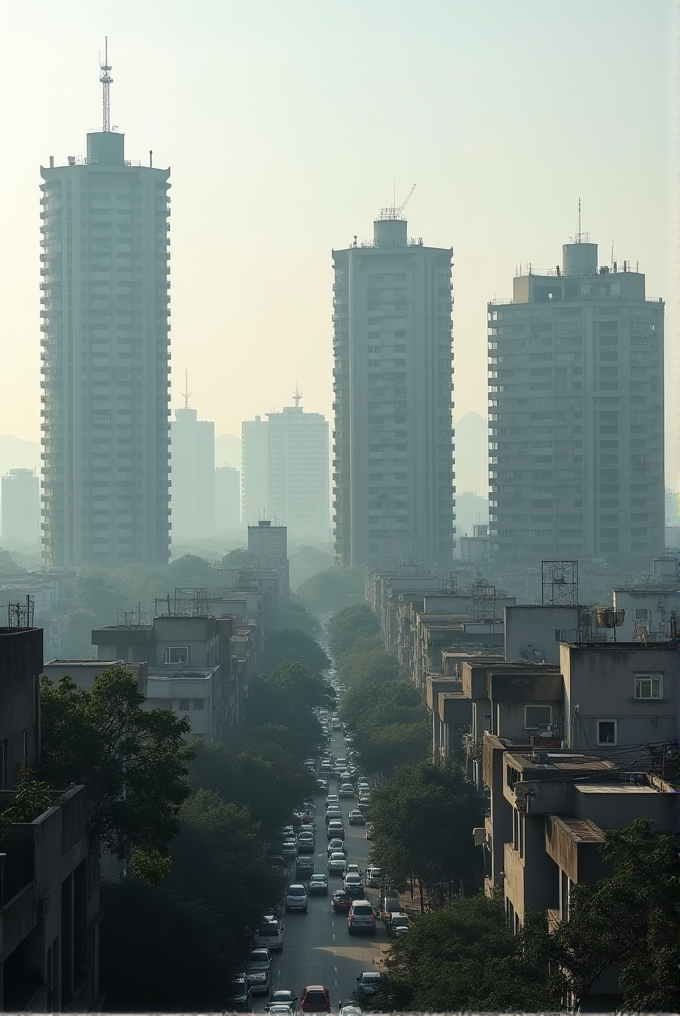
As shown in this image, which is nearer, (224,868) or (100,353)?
(224,868)

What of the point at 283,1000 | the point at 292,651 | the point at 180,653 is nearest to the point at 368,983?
the point at 283,1000

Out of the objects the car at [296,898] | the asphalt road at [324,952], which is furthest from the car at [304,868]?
the car at [296,898]

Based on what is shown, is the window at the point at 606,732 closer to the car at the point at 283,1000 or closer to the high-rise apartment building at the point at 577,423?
the car at the point at 283,1000

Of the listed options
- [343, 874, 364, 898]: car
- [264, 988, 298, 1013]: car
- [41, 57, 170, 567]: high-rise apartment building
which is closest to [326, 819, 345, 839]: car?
[343, 874, 364, 898]: car

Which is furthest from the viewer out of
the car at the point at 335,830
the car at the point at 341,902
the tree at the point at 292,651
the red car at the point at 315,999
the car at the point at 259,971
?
the tree at the point at 292,651

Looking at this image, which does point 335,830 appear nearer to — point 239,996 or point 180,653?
point 180,653
